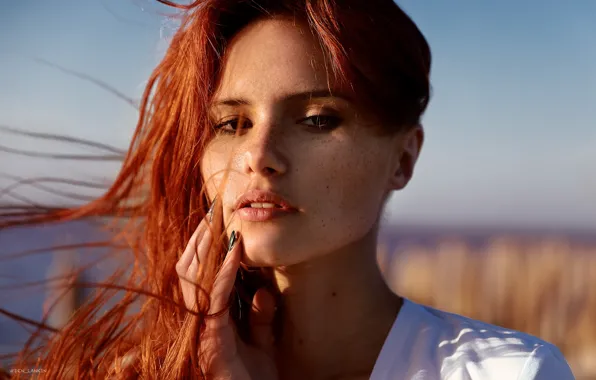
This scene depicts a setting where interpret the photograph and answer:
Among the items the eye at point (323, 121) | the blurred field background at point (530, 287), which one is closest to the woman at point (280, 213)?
the eye at point (323, 121)

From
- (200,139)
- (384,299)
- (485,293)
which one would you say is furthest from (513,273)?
(200,139)

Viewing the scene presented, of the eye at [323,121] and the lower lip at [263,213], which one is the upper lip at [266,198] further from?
the eye at [323,121]

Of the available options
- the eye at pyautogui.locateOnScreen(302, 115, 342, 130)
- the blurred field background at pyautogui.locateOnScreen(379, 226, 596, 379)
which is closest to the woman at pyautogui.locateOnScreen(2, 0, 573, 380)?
the eye at pyautogui.locateOnScreen(302, 115, 342, 130)

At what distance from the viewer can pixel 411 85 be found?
1936mm

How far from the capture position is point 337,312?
1.94m

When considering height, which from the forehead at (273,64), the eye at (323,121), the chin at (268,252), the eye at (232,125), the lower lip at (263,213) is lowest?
the chin at (268,252)

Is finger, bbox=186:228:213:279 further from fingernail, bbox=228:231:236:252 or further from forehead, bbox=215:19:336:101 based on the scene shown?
forehead, bbox=215:19:336:101

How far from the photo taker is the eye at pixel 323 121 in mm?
1755

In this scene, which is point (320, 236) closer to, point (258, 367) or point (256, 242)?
point (256, 242)

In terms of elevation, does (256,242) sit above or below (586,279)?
above

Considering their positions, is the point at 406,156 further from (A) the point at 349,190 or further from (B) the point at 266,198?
(B) the point at 266,198

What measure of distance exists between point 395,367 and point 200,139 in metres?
0.85

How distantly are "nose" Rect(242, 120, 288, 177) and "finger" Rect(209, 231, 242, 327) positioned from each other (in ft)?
0.65

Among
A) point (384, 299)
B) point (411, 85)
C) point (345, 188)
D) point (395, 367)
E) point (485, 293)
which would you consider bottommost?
point (485, 293)
